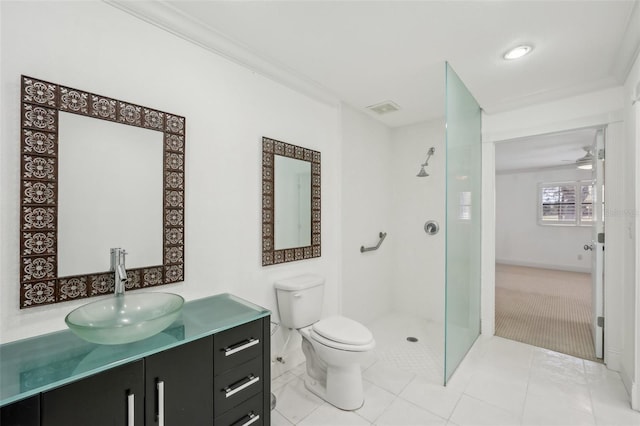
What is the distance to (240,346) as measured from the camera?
1.42 m

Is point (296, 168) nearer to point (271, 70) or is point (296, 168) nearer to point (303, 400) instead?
point (271, 70)

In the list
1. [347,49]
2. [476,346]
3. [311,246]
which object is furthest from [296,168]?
[476,346]

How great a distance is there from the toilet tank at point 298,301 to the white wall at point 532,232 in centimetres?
685

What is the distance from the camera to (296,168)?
2.32 meters

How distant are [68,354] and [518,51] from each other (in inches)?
116

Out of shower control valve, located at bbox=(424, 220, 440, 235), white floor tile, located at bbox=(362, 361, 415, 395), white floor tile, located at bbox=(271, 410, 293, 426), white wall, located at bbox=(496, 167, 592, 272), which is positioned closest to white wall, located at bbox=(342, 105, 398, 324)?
shower control valve, located at bbox=(424, 220, 440, 235)

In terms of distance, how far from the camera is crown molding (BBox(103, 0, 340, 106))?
1474mm

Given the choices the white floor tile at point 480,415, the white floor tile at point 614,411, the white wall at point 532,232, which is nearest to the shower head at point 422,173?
the white floor tile at point 480,415

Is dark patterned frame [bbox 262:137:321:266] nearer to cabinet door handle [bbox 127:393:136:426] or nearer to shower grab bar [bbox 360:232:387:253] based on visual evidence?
shower grab bar [bbox 360:232:387:253]

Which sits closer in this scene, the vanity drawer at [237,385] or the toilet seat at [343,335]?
the vanity drawer at [237,385]

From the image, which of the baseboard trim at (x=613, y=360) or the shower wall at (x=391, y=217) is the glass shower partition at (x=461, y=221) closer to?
the shower wall at (x=391, y=217)

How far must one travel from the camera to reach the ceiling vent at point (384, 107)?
2.84 m

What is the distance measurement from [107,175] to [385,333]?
282 cm

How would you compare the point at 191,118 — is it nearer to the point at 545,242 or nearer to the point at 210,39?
the point at 210,39
